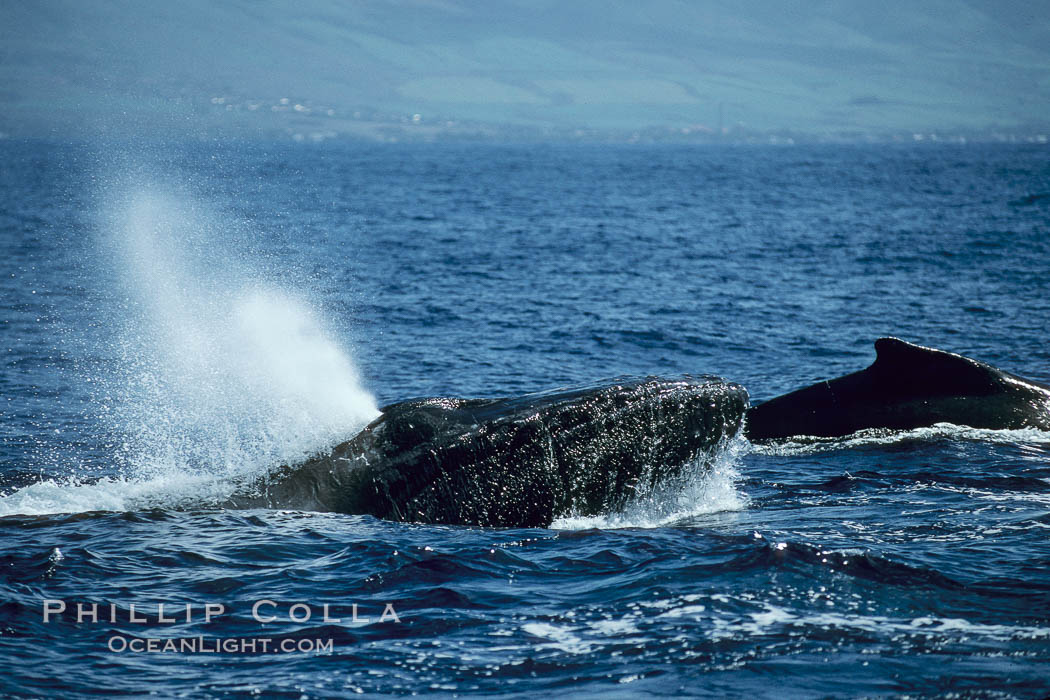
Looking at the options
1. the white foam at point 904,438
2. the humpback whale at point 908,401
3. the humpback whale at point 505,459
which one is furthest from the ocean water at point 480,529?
the humpback whale at point 908,401

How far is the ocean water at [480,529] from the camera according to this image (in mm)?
8742

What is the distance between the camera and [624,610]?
32.2 feet

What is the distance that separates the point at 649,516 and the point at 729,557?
1736 millimetres

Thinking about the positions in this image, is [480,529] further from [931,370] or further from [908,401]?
[931,370]

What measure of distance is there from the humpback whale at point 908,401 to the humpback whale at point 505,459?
5765mm

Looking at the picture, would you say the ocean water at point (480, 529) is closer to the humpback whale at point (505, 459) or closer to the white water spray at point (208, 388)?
the white water spray at point (208, 388)

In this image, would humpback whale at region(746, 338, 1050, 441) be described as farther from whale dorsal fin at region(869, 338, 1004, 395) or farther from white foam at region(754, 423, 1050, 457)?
white foam at region(754, 423, 1050, 457)

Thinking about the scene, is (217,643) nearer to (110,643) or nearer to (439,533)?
(110,643)

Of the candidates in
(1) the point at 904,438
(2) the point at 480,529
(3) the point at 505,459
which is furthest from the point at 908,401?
(2) the point at 480,529

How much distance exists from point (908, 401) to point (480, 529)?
9179 millimetres

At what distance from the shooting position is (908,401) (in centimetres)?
1792

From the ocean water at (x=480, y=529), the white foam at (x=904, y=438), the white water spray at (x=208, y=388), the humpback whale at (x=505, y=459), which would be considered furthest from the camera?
the white foam at (x=904, y=438)

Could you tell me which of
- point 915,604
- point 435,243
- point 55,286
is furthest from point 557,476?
point 435,243

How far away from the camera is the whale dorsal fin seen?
1791 centimetres
